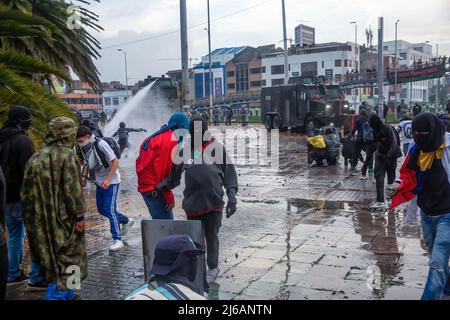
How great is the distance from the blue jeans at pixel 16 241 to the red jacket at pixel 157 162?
1.27m

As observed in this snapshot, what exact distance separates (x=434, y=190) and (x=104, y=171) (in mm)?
3874

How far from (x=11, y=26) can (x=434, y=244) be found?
5.79 metres

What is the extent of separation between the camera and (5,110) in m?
6.42

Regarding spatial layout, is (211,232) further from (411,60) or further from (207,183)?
(411,60)

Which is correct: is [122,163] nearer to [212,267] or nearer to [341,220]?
[341,220]

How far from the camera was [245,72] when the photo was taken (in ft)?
272

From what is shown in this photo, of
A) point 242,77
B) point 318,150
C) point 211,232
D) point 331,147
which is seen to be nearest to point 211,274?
point 211,232

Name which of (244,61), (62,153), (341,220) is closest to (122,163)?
(341,220)

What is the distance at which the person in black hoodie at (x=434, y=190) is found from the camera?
13.7 ft

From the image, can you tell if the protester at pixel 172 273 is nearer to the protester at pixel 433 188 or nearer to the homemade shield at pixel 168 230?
the homemade shield at pixel 168 230

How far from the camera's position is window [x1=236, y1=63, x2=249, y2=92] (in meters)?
83.0

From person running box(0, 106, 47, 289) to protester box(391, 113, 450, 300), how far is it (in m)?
3.59

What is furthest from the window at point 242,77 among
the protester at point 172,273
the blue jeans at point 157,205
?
the protester at point 172,273
